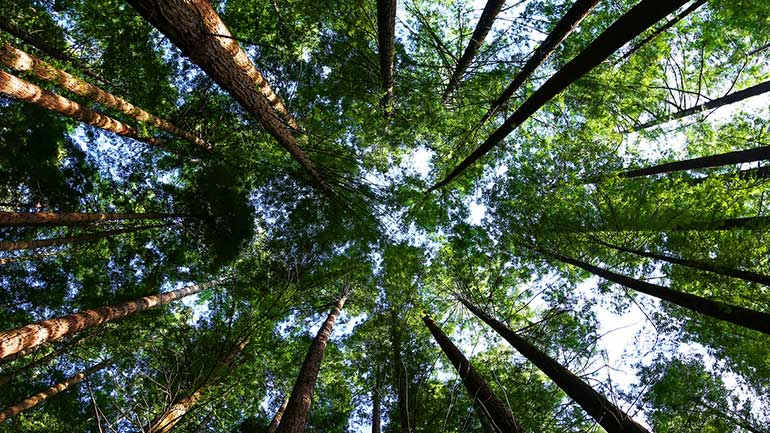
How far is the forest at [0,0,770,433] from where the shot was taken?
7.49 metres

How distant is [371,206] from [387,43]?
3943 mm

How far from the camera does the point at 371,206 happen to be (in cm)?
938

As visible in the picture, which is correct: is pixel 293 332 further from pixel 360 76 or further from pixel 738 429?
pixel 738 429

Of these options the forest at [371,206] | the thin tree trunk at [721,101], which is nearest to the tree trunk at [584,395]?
the forest at [371,206]

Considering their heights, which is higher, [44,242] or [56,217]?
[44,242]

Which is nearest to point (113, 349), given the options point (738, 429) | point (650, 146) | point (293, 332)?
point (293, 332)

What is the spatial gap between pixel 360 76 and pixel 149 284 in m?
8.36

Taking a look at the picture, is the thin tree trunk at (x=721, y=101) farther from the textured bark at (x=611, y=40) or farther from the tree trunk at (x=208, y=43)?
the tree trunk at (x=208, y=43)

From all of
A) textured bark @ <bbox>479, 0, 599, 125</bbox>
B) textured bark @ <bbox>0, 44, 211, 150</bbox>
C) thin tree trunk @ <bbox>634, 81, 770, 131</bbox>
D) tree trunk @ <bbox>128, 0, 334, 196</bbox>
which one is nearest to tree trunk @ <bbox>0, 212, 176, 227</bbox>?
textured bark @ <bbox>0, 44, 211, 150</bbox>

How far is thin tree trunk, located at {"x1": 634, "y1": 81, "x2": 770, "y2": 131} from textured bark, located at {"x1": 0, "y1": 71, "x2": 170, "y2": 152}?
13774 millimetres

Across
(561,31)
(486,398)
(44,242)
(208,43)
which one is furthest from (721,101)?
(44,242)

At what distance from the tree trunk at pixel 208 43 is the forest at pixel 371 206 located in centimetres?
192

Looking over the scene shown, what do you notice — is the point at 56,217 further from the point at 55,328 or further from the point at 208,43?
the point at 208,43

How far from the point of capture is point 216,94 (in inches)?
382
